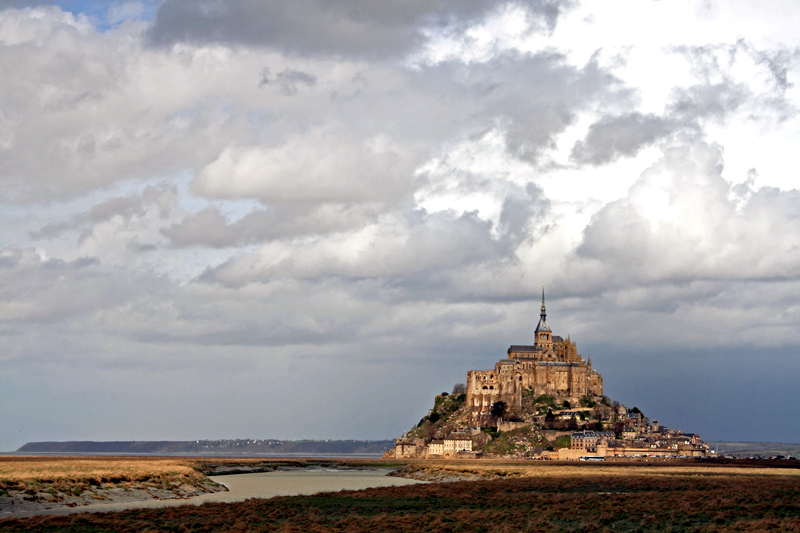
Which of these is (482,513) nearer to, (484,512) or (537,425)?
(484,512)

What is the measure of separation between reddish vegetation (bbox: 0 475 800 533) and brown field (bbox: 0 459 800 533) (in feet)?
0.15

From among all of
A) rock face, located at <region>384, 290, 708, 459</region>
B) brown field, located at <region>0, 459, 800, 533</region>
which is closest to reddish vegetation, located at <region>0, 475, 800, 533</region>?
brown field, located at <region>0, 459, 800, 533</region>

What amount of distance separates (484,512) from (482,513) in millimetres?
437

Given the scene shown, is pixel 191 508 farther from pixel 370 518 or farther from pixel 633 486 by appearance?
pixel 633 486

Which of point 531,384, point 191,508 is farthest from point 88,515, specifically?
point 531,384

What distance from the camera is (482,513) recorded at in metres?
41.0

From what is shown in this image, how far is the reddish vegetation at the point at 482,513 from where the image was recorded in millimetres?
35688

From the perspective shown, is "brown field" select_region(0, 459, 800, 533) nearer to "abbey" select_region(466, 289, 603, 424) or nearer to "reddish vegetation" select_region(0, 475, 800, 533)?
"reddish vegetation" select_region(0, 475, 800, 533)

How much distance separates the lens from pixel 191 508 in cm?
4325

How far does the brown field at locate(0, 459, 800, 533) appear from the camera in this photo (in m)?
35.6

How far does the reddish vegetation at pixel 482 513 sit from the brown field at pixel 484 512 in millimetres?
47

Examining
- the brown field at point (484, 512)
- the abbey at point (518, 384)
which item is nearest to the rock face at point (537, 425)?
the abbey at point (518, 384)

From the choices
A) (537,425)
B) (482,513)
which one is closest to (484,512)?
(482,513)

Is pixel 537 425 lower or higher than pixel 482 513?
higher
